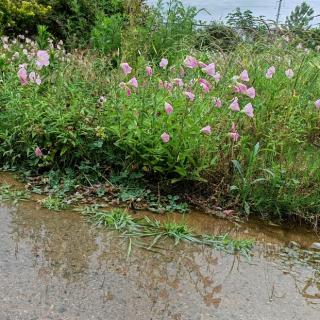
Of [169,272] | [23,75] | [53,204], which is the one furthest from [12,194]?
[169,272]

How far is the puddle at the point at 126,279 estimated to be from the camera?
2.10 m

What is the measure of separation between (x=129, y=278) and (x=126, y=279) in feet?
0.05

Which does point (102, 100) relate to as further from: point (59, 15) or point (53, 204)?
point (59, 15)

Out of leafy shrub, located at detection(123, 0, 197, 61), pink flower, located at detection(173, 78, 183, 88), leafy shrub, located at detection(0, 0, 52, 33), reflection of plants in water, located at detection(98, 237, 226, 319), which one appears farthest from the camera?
leafy shrub, located at detection(0, 0, 52, 33)

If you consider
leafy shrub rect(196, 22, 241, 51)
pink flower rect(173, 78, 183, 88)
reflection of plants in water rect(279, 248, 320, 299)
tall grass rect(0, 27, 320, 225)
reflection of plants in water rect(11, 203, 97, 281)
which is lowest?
reflection of plants in water rect(11, 203, 97, 281)

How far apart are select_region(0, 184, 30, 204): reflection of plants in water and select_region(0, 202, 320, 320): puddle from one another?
0.17m

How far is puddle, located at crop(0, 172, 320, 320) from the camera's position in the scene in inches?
82.6

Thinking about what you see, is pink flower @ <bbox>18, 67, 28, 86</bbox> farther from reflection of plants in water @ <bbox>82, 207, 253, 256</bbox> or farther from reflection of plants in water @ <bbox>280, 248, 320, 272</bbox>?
reflection of plants in water @ <bbox>280, 248, 320, 272</bbox>

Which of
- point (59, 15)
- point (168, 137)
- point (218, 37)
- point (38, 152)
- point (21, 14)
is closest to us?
point (168, 137)

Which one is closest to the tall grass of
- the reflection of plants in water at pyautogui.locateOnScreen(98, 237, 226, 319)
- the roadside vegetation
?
the roadside vegetation

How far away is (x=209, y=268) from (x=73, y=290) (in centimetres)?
70

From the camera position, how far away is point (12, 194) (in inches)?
122

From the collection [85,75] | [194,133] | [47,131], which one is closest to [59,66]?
[85,75]

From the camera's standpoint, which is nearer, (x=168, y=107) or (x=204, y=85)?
(x=168, y=107)
